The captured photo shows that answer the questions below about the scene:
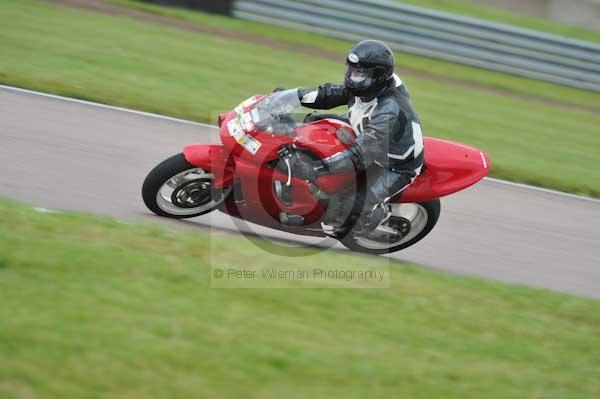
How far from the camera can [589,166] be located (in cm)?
1166

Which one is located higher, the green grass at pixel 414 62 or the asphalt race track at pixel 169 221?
the green grass at pixel 414 62

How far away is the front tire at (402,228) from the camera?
6.82 metres

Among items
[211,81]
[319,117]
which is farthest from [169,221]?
[211,81]

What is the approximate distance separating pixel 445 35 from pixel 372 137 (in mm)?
10540

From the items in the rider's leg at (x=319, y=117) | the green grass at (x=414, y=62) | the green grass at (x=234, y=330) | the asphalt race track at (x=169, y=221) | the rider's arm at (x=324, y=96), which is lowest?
the asphalt race track at (x=169, y=221)

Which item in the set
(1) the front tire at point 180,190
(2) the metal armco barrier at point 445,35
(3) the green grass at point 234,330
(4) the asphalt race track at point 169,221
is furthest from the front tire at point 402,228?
(2) the metal armco barrier at point 445,35

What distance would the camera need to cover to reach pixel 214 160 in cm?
608

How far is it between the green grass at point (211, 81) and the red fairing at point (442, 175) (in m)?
3.93

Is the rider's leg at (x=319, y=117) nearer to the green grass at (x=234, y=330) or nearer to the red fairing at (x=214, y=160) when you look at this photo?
the red fairing at (x=214, y=160)

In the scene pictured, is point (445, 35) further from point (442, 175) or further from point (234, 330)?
point (234, 330)

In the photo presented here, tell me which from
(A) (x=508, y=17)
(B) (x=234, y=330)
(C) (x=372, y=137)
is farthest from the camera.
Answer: (A) (x=508, y=17)

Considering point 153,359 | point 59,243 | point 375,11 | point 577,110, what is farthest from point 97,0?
point 153,359

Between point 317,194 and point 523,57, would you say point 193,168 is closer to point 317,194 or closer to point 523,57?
point 317,194

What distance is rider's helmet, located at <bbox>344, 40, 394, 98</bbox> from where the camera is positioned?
5835mm
